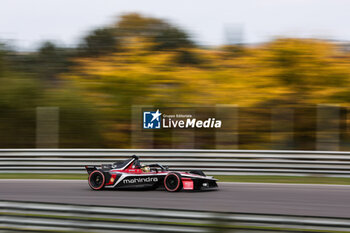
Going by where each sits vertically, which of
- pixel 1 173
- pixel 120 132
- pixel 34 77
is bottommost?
pixel 1 173

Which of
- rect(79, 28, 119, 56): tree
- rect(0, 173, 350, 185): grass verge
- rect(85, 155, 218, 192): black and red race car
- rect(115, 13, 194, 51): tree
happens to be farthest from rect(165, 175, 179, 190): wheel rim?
rect(79, 28, 119, 56): tree

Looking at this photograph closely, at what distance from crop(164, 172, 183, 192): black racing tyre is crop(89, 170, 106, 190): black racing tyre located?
145cm

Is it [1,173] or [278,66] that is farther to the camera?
[278,66]

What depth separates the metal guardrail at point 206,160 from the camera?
13156 millimetres

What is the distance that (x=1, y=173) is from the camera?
46.7 ft

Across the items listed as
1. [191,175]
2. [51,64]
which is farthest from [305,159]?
[51,64]

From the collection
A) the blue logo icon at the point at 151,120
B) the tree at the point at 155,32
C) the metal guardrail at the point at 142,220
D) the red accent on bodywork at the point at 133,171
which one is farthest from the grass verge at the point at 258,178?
the tree at the point at 155,32

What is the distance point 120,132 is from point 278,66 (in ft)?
23.2

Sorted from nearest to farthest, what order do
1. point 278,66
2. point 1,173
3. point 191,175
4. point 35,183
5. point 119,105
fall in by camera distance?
1. point 191,175
2. point 35,183
3. point 1,173
4. point 119,105
5. point 278,66

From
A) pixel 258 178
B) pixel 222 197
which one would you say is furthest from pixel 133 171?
pixel 258 178

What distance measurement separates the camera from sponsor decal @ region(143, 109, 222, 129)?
15852mm

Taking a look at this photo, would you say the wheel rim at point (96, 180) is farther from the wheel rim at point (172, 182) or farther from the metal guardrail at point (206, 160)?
the metal guardrail at point (206, 160)

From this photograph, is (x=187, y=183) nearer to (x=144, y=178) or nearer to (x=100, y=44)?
(x=144, y=178)

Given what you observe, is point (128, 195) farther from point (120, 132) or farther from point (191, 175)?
point (120, 132)
